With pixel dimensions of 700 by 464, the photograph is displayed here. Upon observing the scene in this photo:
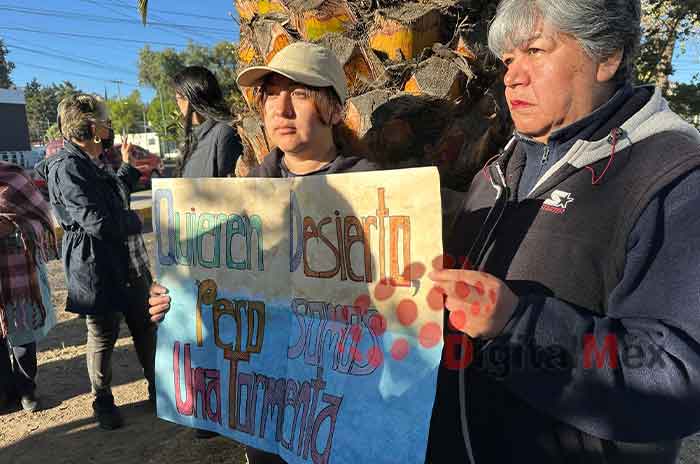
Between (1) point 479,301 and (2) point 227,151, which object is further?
(2) point 227,151

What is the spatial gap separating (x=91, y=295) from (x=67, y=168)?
2.67 ft

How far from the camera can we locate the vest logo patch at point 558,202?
1007 mm

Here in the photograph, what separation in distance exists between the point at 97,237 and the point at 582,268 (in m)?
2.78

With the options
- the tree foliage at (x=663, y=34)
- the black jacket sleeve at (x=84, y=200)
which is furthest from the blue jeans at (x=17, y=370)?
the tree foliage at (x=663, y=34)

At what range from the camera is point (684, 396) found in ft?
2.77

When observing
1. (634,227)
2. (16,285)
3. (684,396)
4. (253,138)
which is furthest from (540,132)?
(16,285)

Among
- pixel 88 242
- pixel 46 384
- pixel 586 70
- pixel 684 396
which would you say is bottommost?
pixel 46 384

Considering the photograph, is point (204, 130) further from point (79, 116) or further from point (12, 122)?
point (12, 122)

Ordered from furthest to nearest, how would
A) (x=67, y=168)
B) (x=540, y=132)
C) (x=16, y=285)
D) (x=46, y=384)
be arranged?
(x=46, y=384)
(x=16, y=285)
(x=67, y=168)
(x=540, y=132)

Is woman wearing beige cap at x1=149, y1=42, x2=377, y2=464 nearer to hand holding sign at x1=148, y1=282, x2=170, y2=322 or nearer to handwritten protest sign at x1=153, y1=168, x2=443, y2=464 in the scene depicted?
hand holding sign at x1=148, y1=282, x2=170, y2=322

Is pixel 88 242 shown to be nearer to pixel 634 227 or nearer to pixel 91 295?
pixel 91 295

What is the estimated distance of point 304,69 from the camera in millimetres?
1511

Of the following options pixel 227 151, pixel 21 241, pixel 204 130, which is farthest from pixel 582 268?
pixel 21 241

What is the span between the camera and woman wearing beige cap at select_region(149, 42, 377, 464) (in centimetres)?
154
